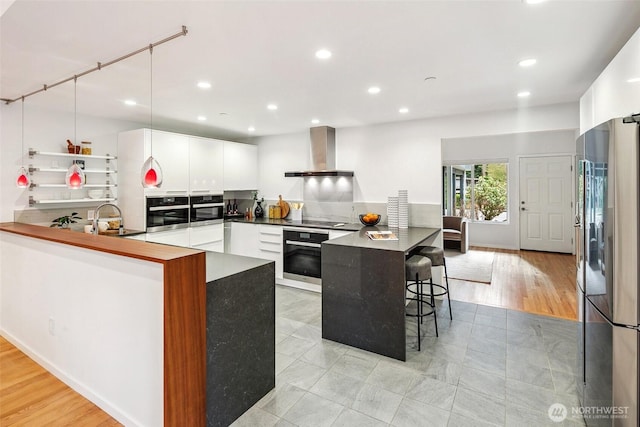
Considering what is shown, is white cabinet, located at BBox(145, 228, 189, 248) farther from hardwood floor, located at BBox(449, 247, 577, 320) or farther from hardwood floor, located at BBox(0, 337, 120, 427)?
hardwood floor, located at BBox(449, 247, 577, 320)

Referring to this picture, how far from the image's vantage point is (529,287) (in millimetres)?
4633

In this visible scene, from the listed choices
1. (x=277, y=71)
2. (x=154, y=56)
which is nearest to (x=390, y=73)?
(x=277, y=71)

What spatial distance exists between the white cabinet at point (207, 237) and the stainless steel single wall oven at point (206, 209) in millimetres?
80

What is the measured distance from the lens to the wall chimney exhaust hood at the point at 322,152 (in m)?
4.75

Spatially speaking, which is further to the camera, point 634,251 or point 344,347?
point 344,347

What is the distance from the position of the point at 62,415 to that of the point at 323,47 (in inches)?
116

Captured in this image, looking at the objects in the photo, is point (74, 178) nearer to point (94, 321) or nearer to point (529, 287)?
point (94, 321)

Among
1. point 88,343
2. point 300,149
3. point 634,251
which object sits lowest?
point 88,343

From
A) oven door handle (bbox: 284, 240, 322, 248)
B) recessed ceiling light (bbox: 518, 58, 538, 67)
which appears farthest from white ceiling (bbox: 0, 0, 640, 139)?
oven door handle (bbox: 284, 240, 322, 248)

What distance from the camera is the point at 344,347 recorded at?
2.92 m

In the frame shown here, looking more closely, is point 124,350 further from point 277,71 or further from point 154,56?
point 277,71

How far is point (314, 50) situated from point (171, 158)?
9.50ft

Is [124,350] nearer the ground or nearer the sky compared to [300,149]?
nearer the ground

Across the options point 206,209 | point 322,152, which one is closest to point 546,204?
point 322,152
